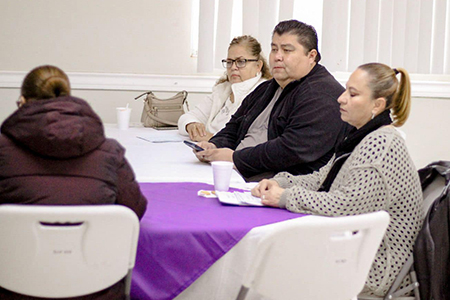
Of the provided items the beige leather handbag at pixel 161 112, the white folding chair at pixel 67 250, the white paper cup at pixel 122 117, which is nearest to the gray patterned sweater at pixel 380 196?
the white folding chair at pixel 67 250

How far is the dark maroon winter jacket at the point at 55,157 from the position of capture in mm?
1315

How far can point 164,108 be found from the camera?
12.6 ft

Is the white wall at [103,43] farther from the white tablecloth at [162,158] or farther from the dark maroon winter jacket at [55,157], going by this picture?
the dark maroon winter jacket at [55,157]

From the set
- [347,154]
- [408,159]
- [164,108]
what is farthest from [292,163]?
[164,108]

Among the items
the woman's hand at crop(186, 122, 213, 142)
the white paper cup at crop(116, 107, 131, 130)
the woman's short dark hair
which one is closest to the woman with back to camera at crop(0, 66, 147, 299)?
the woman's short dark hair

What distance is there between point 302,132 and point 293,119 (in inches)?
3.5

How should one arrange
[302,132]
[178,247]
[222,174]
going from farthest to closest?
[302,132], [222,174], [178,247]

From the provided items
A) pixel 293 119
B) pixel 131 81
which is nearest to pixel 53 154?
pixel 293 119

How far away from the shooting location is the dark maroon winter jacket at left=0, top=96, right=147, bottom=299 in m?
1.32

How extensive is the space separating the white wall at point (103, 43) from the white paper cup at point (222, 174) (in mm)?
2456

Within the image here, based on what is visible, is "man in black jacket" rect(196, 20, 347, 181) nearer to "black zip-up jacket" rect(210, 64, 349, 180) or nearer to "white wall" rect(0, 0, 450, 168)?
"black zip-up jacket" rect(210, 64, 349, 180)

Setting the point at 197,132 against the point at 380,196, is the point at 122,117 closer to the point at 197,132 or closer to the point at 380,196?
the point at 197,132

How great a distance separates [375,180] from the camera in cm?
170

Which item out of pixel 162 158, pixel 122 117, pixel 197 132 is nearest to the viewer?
pixel 162 158
